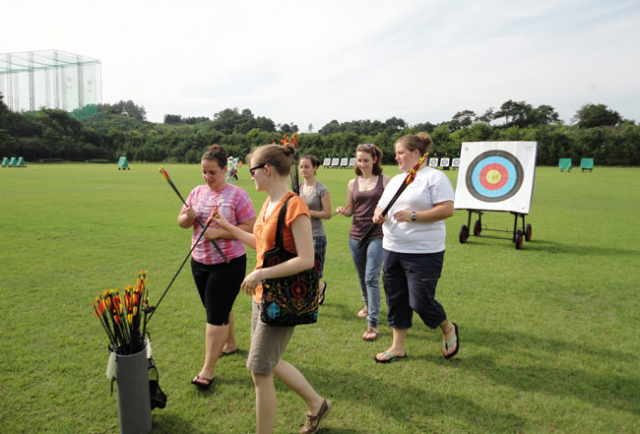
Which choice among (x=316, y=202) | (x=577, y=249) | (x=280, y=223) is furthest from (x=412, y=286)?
(x=577, y=249)

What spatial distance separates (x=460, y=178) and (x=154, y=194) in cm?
1276

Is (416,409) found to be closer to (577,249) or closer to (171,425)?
(171,425)

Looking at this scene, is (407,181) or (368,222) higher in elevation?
(407,181)

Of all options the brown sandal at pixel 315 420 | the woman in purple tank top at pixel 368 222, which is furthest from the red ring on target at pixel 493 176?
the brown sandal at pixel 315 420


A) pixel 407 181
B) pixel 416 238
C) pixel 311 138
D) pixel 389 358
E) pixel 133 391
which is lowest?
pixel 389 358

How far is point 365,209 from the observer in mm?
3959

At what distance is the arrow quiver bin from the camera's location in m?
2.33

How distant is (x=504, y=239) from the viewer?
28.2 feet

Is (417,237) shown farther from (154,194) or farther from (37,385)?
(154,194)

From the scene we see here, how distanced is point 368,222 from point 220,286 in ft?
5.45

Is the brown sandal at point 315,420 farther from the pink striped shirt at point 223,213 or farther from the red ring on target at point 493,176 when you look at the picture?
the red ring on target at point 493,176

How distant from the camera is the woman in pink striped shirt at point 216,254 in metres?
2.91

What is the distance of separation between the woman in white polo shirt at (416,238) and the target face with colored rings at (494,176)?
221 inches

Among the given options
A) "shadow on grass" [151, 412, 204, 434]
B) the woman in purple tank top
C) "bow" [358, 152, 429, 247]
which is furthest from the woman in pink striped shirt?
the woman in purple tank top
